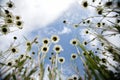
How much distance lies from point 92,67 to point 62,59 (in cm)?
497

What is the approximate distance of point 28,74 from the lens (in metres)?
1.90

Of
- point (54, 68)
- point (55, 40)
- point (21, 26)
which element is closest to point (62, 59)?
point (55, 40)

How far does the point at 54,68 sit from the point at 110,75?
0.76 m

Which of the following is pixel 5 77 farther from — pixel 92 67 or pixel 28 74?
pixel 92 67

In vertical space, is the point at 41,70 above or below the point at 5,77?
below

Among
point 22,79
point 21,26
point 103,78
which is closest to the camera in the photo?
point 103,78

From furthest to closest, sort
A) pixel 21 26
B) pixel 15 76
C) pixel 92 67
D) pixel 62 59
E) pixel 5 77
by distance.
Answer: pixel 62 59 → pixel 21 26 → pixel 15 76 → pixel 5 77 → pixel 92 67

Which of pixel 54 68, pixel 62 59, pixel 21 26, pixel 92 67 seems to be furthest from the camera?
pixel 62 59

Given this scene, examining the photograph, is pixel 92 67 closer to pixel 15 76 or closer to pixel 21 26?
pixel 15 76

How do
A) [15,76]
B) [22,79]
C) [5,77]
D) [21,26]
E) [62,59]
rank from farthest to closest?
[62,59] → [21,26] → [22,79] → [15,76] → [5,77]

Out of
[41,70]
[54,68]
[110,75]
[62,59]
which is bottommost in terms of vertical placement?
[62,59]

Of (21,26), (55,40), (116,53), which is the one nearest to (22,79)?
(116,53)

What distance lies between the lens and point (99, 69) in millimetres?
1565

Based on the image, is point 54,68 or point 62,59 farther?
point 62,59
